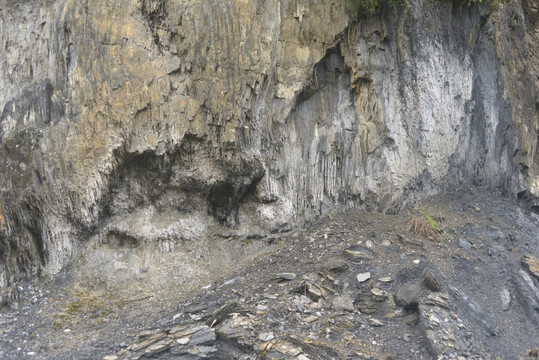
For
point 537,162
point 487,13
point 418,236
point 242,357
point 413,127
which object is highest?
point 487,13

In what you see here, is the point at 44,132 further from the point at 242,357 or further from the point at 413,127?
the point at 413,127

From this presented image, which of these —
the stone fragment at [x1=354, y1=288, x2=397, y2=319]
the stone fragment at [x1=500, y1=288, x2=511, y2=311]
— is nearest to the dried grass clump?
the stone fragment at [x1=500, y1=288, x2=511, y2=311]

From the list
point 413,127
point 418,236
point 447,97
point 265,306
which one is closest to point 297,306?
point 265,306

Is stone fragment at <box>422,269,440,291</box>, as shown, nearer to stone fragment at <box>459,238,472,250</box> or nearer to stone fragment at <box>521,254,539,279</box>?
stone fragment at <box>459,238,472,250</box>

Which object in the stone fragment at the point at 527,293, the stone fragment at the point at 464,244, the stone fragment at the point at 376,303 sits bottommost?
the stone fragment at the point at 527,293

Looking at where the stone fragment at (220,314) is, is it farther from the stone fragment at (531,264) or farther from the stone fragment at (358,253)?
the stone fragment at (531,264)

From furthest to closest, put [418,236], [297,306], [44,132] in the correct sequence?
[418,236]
[44,132]
[297,306]

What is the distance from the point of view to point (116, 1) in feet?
30.1

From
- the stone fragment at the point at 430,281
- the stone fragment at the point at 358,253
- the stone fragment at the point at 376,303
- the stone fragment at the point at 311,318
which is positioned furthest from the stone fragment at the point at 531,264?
the stone fragment at the point at 311,318

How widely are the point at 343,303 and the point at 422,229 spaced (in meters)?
2.48

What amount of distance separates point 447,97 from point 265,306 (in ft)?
20.2

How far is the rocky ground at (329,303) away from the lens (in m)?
7.16

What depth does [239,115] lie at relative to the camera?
9430 millimetres

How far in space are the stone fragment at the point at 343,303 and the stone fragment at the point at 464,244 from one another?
8.83 ft
